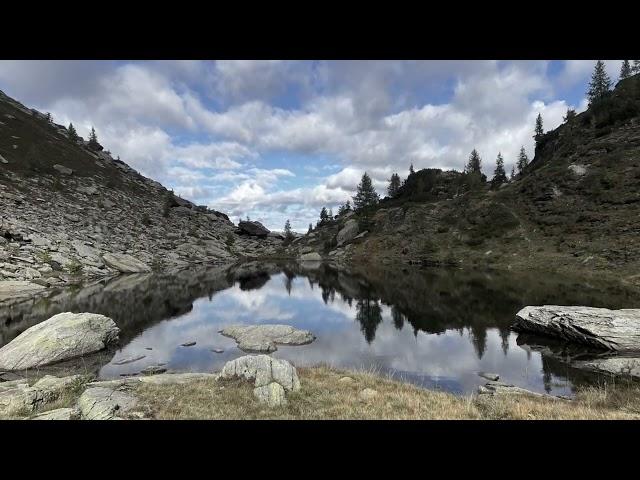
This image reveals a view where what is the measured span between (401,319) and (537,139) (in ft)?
467

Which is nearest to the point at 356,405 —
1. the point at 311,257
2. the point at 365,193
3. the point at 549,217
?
the point at 549,217

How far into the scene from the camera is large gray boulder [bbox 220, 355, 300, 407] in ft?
46.1

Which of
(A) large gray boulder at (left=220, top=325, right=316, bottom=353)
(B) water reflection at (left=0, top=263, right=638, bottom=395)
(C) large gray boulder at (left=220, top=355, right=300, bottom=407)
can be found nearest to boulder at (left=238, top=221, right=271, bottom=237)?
(B) water reflection at (left=0, top=263, right=638, bottom=395)

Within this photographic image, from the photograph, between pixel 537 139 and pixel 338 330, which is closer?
pixel 338 330

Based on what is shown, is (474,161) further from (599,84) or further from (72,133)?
(72,133)

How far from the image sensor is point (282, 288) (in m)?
63.2

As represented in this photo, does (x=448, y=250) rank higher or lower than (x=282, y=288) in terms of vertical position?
higher

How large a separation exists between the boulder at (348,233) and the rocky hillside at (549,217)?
0.36 meters

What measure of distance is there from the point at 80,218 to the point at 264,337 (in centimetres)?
7254

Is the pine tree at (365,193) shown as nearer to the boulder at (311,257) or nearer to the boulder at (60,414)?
the boulder at (311,257)

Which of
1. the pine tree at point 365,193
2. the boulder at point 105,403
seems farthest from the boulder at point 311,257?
the boulder at point 105,403

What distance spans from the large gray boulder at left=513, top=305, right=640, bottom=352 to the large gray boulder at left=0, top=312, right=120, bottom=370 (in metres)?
32.7
